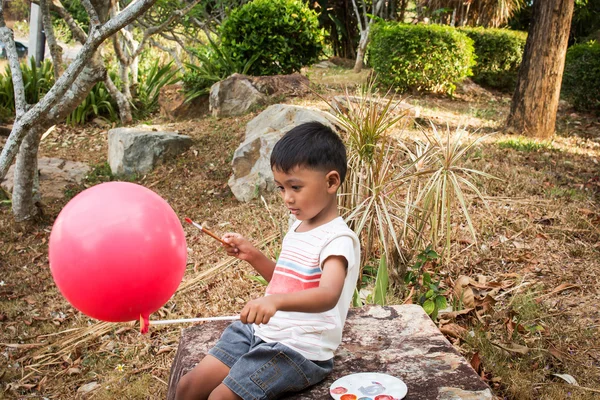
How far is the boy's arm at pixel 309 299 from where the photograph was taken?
1921 millimetres

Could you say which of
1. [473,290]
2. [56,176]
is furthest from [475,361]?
[56,176]

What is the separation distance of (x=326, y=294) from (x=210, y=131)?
6393 mm

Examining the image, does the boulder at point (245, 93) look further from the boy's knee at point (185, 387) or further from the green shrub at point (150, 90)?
the boy's knee at point (185, 387)

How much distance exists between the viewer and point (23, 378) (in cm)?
392

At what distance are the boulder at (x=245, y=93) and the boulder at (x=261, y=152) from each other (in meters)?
1.59

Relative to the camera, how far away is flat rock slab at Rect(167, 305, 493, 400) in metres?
2.36

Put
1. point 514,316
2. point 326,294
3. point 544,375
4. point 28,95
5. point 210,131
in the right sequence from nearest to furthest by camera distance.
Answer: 1. point 326,294
2. point 544,375
3. point 514,316
4. point 210,131
5. point 28,95

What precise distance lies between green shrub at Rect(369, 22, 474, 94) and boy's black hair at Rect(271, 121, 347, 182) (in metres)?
7.80

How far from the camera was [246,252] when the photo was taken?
255cm

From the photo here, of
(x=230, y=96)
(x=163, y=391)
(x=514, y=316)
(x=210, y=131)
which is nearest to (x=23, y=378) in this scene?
(x=163, y=391)

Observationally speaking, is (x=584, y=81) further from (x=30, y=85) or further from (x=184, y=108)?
(x=30, y=85)

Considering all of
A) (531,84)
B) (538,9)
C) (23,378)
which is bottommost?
(23,378)

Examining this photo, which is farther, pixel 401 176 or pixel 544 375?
pixel 401 176

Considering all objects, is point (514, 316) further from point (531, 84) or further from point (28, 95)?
point (28, 95)
